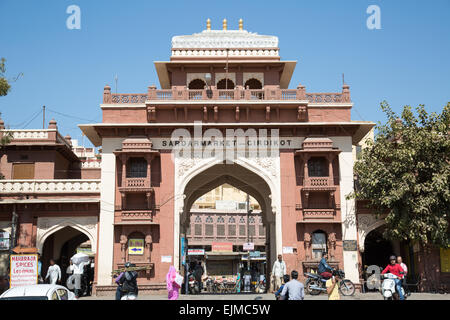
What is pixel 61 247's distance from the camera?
25.1 metres

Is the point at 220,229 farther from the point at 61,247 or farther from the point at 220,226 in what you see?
the point at 61,247

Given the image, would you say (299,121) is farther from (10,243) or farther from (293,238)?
(10,243)

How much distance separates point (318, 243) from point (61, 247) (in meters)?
12.4

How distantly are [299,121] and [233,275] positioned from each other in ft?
77.5

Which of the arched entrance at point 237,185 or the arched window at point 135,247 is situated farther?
the arched entrance at point 237,185

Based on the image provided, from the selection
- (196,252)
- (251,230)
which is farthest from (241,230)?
(196,252)

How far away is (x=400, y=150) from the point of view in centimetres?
1998

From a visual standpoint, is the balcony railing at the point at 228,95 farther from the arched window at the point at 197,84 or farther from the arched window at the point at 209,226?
the arched window at the point at 209,226

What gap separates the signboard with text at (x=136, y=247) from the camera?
21438 mm

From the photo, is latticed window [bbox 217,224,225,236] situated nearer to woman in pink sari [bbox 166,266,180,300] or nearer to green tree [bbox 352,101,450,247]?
green tree [bbox 352,101,450,247]

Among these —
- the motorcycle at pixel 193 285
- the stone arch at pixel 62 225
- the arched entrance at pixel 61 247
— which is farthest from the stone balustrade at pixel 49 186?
the motorcycle at pixel 193 285

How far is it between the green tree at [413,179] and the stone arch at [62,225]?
37.2ft

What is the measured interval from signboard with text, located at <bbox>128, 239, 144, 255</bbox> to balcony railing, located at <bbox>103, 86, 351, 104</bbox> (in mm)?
6084

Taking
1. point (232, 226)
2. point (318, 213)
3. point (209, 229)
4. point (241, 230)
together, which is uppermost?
point (232, 226)
